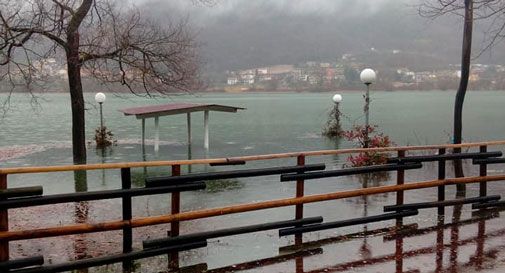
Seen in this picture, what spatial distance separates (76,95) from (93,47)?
153cm

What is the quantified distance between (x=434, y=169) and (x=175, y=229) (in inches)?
499

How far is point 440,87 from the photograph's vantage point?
6097 inches

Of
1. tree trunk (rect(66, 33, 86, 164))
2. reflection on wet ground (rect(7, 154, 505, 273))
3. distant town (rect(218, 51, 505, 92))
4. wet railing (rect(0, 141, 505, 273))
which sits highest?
distant town (rect(218, 51, 505, 92))

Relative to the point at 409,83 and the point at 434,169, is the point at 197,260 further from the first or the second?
the point at 409,83

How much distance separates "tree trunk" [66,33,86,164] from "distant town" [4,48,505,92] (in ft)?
380

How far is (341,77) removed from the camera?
142m

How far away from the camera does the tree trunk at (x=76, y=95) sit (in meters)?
16.2

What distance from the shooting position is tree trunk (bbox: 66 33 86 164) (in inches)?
637

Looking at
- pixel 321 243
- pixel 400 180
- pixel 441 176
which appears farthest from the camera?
pixel 441 176

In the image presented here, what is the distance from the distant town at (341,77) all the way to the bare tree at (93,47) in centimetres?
11480

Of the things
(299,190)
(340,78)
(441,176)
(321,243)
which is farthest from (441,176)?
(340,78)

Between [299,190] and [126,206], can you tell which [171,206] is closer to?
[126,206]

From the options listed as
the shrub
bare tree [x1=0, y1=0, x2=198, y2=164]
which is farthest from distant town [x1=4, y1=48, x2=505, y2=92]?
bare tree [x1=0, y1=0, x2=198, y2=164]

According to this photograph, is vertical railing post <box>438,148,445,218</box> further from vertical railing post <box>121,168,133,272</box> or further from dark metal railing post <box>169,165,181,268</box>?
vertical railing post <box>121,168,133,272</box>
